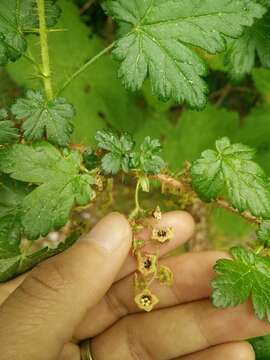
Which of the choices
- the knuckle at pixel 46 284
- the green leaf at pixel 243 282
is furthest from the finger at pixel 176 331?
the knuckle at pixel 46 284

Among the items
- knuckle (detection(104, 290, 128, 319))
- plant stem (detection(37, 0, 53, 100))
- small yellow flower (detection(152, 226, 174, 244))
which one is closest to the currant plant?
plant stem (detection(37, 0, 53, 100))

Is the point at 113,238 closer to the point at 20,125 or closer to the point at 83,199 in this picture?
the point at 83,199

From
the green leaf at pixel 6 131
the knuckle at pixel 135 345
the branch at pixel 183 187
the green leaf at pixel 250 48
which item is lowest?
the knuckle at pixel 135 345

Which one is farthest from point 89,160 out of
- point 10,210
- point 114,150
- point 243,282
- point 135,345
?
point 135,345

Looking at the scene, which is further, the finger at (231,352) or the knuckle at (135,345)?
the knuckle at (135,345)

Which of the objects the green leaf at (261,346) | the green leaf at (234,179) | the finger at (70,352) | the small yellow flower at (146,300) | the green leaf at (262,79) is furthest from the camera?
the green leaf at (262,79)

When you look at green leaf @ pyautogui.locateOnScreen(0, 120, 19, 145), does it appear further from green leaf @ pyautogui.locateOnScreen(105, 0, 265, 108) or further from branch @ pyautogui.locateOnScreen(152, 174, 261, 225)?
branch @ pyautogui.locateOnScreen(152, 174, 261, 225)

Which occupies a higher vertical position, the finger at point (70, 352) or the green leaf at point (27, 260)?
the green leaf at point (27, 260)

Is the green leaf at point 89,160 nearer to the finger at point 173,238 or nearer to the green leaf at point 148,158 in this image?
the green leaf at point 148,158
